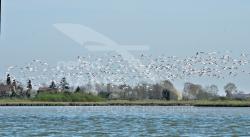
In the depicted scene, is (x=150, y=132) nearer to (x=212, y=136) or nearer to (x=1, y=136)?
(x=212, y=136)

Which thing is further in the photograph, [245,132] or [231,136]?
[245,132]

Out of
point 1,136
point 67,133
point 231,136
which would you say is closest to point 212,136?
point 231,136

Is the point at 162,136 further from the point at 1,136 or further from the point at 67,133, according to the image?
the point at 1,136

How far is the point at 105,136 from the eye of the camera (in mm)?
61406

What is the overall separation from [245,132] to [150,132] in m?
8.47

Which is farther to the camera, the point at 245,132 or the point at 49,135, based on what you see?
the point at 245,132

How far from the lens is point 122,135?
62.9 m

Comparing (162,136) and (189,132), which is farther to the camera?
(189,132)

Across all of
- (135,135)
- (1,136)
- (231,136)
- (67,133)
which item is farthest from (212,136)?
(1,136)

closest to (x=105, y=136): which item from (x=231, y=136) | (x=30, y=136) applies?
(x=30, y=136)

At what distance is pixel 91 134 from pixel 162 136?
6161 millimetres

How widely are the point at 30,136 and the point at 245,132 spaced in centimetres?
1942

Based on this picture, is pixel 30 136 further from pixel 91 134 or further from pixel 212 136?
pixel 212 136

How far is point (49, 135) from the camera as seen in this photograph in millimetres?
62375
